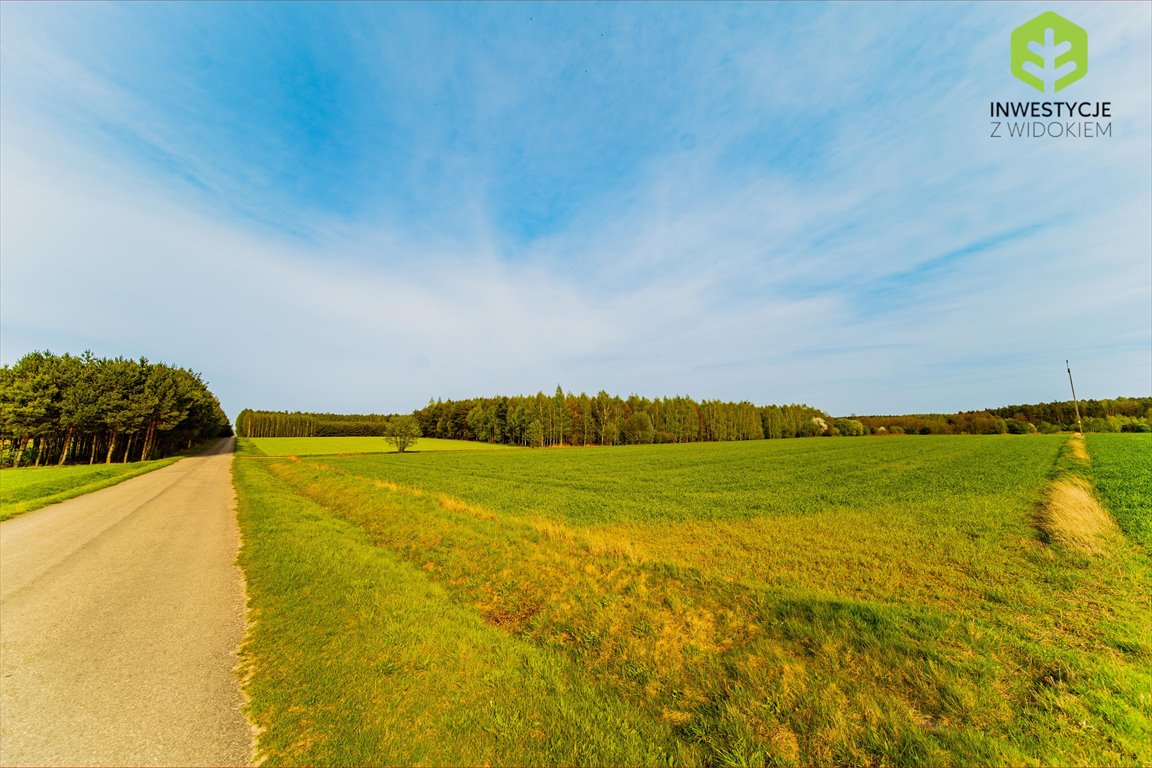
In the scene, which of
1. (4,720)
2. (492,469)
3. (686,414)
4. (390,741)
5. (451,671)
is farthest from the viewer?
(686,414)

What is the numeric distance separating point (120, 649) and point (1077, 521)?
82.3ft

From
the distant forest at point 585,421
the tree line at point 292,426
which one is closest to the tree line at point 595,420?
the distant forest at point 585,421

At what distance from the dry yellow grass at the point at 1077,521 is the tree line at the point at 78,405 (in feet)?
253

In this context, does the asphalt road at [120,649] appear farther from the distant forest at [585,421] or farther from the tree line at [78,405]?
the distant forest at [585,421]

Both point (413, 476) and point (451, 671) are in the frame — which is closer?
point (451, 671)

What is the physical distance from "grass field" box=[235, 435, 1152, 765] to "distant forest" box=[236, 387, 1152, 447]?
9832cm

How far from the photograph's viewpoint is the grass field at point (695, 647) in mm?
4578

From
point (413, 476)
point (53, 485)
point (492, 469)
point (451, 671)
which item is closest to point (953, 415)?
point (492, 469)

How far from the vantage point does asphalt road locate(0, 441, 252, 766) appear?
4411mm

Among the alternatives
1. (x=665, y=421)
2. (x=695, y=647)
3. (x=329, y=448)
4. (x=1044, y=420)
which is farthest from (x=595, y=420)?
(x=1044, y=420)

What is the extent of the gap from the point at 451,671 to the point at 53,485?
35.5 m

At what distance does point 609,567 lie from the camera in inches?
408

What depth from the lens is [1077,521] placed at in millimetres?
14008

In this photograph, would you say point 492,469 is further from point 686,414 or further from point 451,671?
point 686,414
